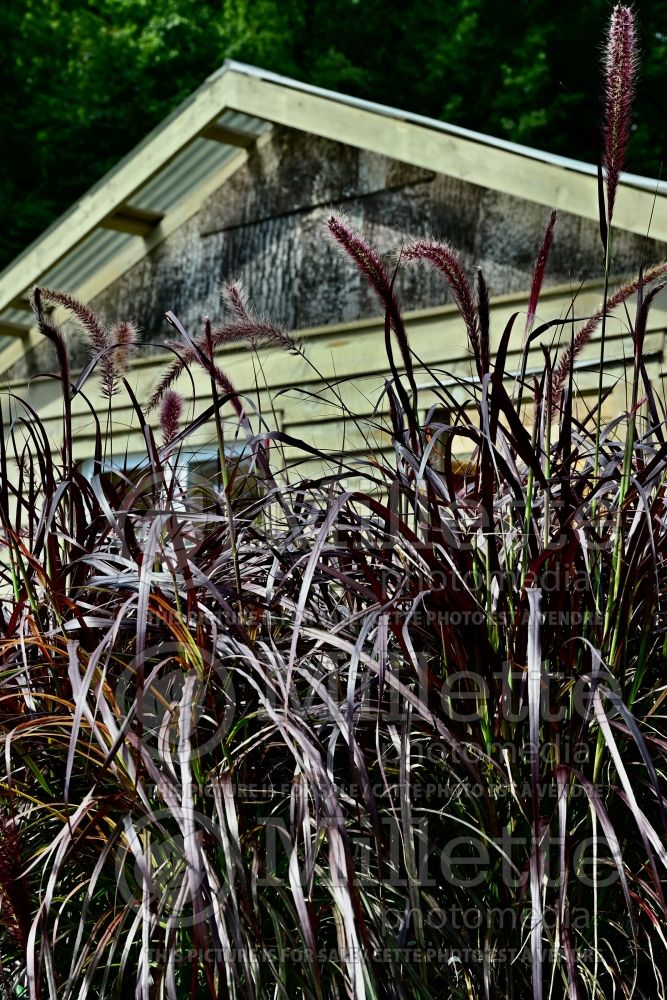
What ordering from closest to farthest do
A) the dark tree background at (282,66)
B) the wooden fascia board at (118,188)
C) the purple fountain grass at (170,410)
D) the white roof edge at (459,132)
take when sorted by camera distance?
the purple fountain grass at (170,410) → the white roof edge at (459,132) → the wooden fascia board at (118,188) → the dark tree background at (282,66)

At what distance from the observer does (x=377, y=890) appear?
158cm

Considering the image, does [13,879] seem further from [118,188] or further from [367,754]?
[118,188]

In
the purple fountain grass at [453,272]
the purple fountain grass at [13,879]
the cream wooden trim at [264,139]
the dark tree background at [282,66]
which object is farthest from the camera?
the dark tree background at [282,66]

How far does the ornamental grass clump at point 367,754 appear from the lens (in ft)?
4.62

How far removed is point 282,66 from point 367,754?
51.1 ft

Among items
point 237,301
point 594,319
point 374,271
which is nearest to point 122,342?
point 237,301

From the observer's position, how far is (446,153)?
207 inches

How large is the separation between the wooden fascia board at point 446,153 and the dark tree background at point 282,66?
8.50 m

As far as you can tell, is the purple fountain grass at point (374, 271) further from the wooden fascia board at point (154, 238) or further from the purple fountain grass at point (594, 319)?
the wooden fascia board at point (154, 238)

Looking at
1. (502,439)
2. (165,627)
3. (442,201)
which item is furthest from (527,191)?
(165,627)

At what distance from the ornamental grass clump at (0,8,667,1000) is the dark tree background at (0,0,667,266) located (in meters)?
12.8

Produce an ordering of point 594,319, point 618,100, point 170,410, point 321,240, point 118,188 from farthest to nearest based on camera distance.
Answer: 1. point 118,188
2. point 321,240
3. point 170,410
4. point 594,319
5. point 618,100

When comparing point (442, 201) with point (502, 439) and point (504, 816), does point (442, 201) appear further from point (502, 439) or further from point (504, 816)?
point (504, 816)

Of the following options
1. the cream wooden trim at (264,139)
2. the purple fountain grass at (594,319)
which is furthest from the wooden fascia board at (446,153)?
the purple fountain grass at (594,319)
